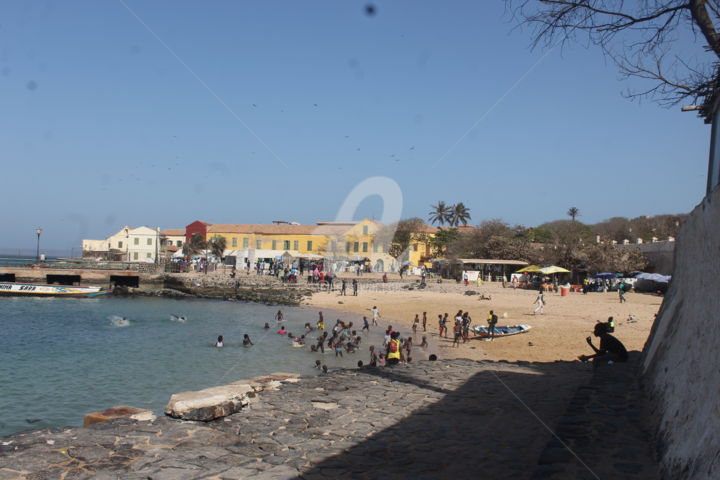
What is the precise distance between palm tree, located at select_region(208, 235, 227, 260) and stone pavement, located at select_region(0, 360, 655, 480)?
64718 millimetres

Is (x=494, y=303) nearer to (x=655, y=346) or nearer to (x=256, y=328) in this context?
(x=256, y=328)

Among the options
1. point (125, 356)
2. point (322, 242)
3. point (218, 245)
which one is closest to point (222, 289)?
point (322, 242)

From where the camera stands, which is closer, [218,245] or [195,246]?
[218,245]

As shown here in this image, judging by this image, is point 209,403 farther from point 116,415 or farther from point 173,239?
point 173,239

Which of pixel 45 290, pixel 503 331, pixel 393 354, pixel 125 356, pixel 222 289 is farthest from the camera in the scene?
pixel 222 289

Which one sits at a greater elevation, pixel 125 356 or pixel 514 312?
pixel 514 312

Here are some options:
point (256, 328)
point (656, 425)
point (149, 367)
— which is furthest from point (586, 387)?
point (256, 328)

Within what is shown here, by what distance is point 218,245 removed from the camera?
234ft

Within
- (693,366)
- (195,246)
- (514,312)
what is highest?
(195,246)

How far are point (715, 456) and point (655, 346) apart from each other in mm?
5411

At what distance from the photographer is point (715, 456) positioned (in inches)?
133

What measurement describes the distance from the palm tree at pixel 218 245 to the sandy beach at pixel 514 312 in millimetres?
30166

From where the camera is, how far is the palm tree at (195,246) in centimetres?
7619

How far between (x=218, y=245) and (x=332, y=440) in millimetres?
67351
